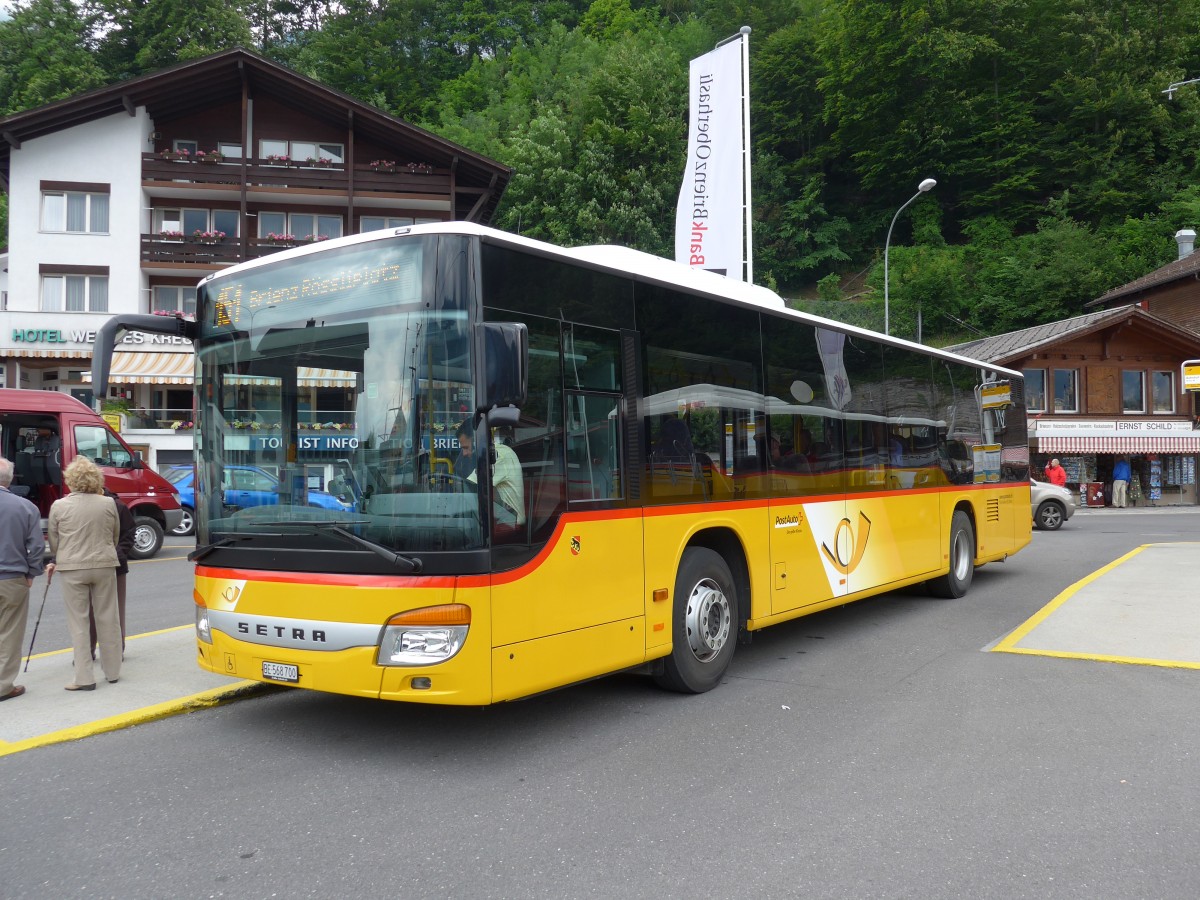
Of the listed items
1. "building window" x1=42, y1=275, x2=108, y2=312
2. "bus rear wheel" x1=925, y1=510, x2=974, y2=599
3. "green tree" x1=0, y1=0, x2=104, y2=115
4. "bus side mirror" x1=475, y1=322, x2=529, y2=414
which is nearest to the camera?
"bus side mirror" x1=475, y1=322, x2=529, y2=414

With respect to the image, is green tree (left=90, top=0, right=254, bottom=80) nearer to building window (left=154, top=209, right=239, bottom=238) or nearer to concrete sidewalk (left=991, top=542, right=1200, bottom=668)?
building window (left=154, top=209, right=239, bottom=238)

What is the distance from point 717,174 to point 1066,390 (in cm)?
2351

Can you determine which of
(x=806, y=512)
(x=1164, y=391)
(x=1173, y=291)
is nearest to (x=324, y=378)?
(x=806, y=512)

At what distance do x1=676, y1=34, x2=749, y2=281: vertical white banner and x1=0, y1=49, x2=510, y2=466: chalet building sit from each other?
1693 cm

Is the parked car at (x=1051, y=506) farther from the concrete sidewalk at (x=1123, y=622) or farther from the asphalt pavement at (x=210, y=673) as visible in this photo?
the asphalt pavement at (x=210, y=673)

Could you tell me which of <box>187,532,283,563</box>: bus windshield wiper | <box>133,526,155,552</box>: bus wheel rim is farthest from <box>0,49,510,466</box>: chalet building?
<box>187,532,283,563</box>: bus windshield wiper

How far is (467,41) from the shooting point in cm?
6050

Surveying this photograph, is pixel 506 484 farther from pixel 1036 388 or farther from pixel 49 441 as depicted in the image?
pixel 1036 388

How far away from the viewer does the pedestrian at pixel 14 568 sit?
243 inches

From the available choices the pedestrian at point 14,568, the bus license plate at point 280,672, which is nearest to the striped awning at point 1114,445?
the bus license plate at point 280,672

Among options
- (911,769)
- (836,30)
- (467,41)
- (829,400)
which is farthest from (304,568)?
(467,41)

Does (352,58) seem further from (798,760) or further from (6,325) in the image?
(798,760)

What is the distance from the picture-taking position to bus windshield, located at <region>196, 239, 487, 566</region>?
475 centimetres

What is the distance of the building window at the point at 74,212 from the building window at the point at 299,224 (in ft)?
17.7
